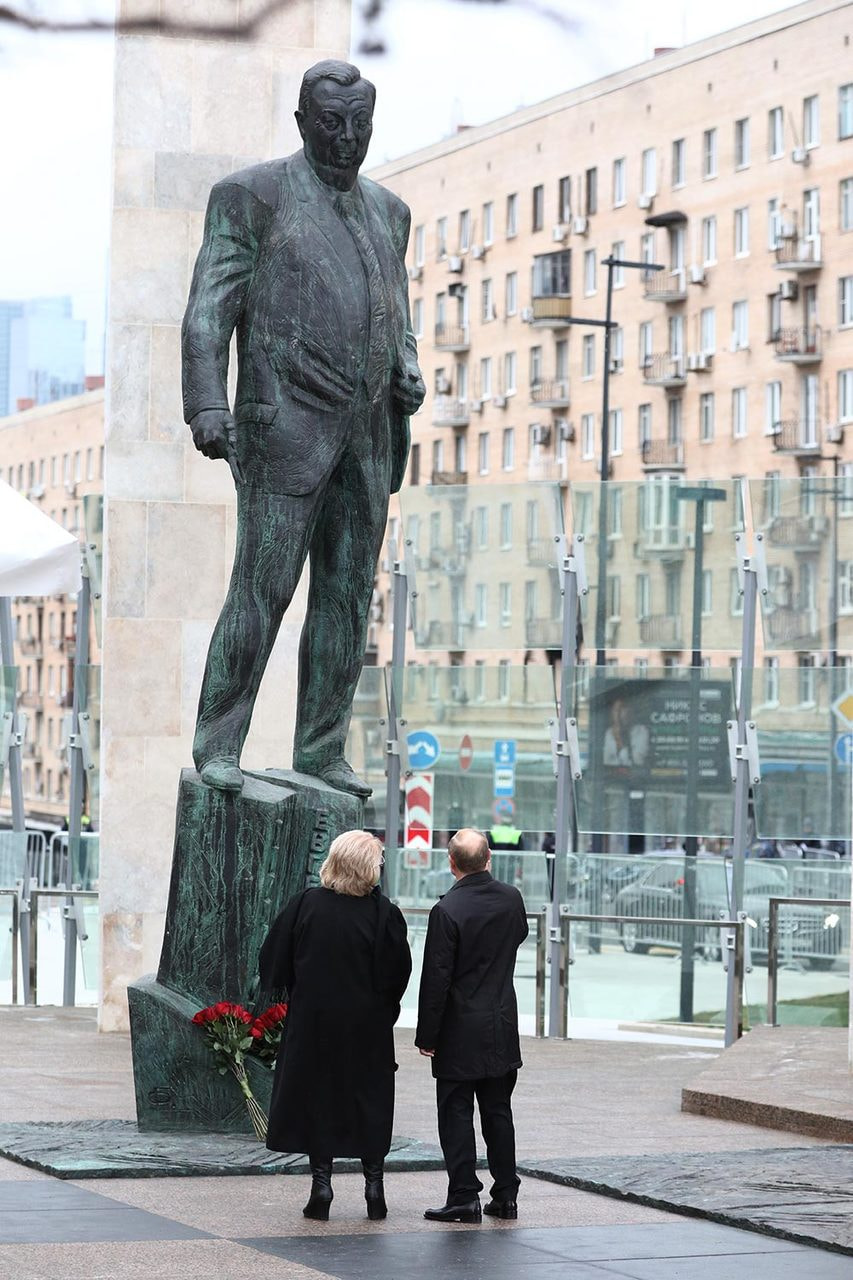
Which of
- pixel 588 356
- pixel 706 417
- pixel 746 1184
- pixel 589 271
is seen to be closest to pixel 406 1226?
pixel 746 1184

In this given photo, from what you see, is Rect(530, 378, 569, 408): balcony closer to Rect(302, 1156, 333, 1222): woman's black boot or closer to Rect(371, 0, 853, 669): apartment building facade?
Rect(371, 0, 853, 669): apartment building facade

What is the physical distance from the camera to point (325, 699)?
34.9 feet

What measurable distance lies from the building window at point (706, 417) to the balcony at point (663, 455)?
0.84m

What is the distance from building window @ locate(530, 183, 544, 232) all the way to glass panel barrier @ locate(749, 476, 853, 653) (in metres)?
65.0

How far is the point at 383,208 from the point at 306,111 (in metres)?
0.55

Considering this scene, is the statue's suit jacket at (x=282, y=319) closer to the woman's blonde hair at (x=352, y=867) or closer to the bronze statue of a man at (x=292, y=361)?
the bronze statue of a man at (x=292, y=361)

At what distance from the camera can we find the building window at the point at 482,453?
278 feet

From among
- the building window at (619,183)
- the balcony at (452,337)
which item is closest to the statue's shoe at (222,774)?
the building window at (619,183)

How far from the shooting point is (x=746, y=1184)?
9.29 metres

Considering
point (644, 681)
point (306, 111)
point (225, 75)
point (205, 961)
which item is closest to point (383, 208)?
point (306, 111)

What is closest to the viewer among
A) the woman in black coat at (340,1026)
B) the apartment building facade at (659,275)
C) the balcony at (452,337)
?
the woman in black coat at (340,1026)

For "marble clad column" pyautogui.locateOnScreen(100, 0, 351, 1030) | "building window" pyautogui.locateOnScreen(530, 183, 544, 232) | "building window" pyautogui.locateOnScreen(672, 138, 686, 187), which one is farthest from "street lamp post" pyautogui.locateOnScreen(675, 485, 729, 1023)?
"building window" pyautogui.locateOnScreen(530, 183, 544, 232)

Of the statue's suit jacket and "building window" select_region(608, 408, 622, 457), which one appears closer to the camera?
the statue's suit jacket

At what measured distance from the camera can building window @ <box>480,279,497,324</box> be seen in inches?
3327
